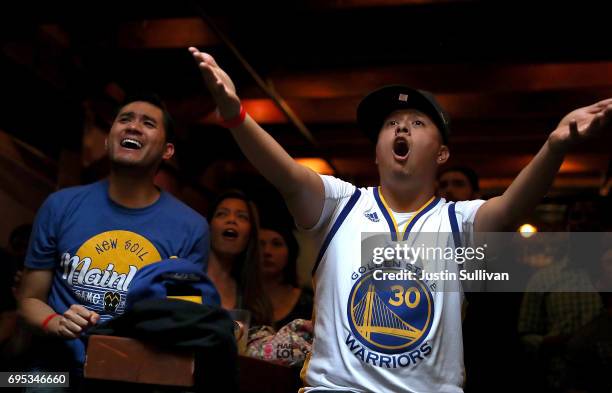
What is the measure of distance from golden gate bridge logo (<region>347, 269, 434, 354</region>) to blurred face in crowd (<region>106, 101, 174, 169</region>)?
112 centimetres

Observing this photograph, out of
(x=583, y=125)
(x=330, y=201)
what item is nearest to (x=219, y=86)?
(x=330, y=201)

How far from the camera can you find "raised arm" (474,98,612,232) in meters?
2.20

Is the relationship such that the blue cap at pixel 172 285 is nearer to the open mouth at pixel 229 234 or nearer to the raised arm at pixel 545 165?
the raised arm at pixel 545 165

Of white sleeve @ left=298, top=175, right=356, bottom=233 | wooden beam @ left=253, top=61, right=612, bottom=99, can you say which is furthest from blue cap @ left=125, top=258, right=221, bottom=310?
wooden beam @ left=253, top=61, right=612, bottom=99

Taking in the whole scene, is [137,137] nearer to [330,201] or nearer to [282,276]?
[330,201]

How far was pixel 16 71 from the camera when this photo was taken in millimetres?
4898

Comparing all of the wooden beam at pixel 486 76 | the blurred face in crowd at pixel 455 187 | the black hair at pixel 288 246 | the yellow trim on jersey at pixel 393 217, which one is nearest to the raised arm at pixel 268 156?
the yellow trim on jersey at pixel 393 217

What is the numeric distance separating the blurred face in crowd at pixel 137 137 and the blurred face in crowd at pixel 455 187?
1650 millimetres

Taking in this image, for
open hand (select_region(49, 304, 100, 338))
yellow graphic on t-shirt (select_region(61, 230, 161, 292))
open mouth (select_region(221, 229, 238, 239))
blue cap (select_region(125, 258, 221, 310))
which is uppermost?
open mouth (select_region(221, 229, 238, 239))

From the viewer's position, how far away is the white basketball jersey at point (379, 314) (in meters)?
2.33

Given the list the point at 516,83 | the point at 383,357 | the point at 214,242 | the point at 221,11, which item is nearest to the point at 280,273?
the point at 214,242

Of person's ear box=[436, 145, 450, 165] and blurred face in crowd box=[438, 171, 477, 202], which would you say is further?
blurred face in crowd box=[438, 171, 477, 202]

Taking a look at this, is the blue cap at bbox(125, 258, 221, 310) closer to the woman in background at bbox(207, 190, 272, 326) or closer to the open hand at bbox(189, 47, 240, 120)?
the open hand at bbox(189, 47, 240, 120)

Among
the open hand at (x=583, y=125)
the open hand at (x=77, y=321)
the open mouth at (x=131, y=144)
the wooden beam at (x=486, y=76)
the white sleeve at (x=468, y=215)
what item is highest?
the wooden beam at (x=486, y=76)
